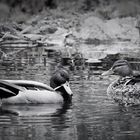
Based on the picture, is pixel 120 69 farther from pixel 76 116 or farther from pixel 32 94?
pixel 76 116

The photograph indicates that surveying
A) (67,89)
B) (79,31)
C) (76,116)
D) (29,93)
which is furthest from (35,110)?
(79,31)

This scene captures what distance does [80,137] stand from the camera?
7.26 m

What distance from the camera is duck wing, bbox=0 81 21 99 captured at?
32.7 feet

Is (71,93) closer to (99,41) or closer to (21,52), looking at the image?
(21,52)

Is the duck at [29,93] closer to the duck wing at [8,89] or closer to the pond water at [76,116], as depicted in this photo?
the duck wing at [8,89]

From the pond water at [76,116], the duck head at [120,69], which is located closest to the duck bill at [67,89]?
the pond water at [76,116]

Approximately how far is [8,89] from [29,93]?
39cm

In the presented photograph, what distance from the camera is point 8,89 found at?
10.1 m

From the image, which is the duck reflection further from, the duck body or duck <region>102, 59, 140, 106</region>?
duck <region>102, 59, 140, 106</region>

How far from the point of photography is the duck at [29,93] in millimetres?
10078

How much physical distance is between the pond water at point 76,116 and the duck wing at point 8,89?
26 cm

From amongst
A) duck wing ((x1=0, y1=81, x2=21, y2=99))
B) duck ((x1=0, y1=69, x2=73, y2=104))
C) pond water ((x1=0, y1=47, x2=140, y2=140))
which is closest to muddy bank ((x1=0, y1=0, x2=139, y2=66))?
pond water ((x1=0, y1=47, x2=140, y2=140))

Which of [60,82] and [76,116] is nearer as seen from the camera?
[76,116]

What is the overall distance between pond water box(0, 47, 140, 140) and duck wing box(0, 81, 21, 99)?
10.3 inches
